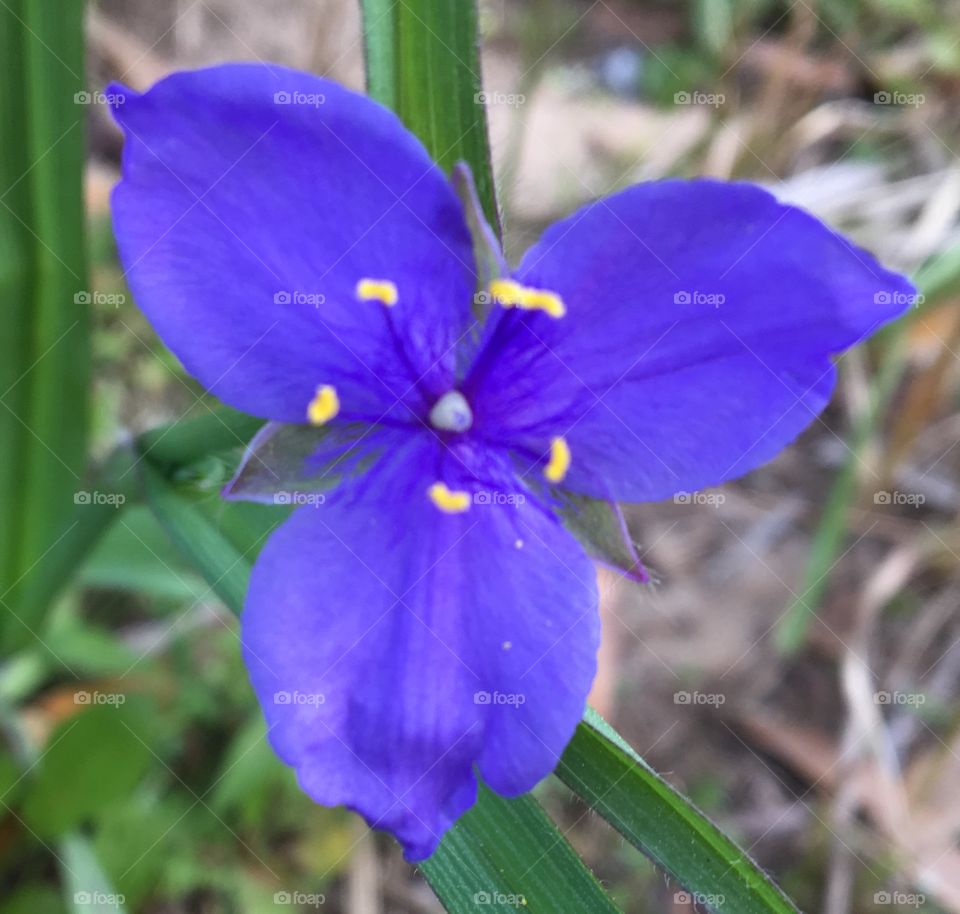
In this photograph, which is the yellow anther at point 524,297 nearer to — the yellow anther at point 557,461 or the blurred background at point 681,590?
the yellow anther at point 557,461

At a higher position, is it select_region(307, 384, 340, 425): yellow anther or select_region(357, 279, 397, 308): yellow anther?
select_region(357, 279, 397, 308): yellow anther

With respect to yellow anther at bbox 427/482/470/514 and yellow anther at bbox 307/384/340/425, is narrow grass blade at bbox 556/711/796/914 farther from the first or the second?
yellow anther at bbox 307/384/340/425

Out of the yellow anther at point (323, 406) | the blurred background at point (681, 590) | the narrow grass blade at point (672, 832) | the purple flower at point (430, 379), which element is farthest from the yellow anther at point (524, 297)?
the blurred background at point (681, 590)

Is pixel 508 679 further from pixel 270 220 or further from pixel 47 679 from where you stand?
pixel 47 679

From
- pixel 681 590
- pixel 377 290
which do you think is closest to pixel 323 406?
pixel 377 290

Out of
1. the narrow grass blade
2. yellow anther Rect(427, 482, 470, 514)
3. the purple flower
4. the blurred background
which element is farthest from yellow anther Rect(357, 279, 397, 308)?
the blurred background

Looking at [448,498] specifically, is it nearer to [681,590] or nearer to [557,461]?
[557,461]

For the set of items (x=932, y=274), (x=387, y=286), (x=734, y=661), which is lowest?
Answer: (x=734, y=661)

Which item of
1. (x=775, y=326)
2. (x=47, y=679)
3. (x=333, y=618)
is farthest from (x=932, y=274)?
(x=47, y=679)
